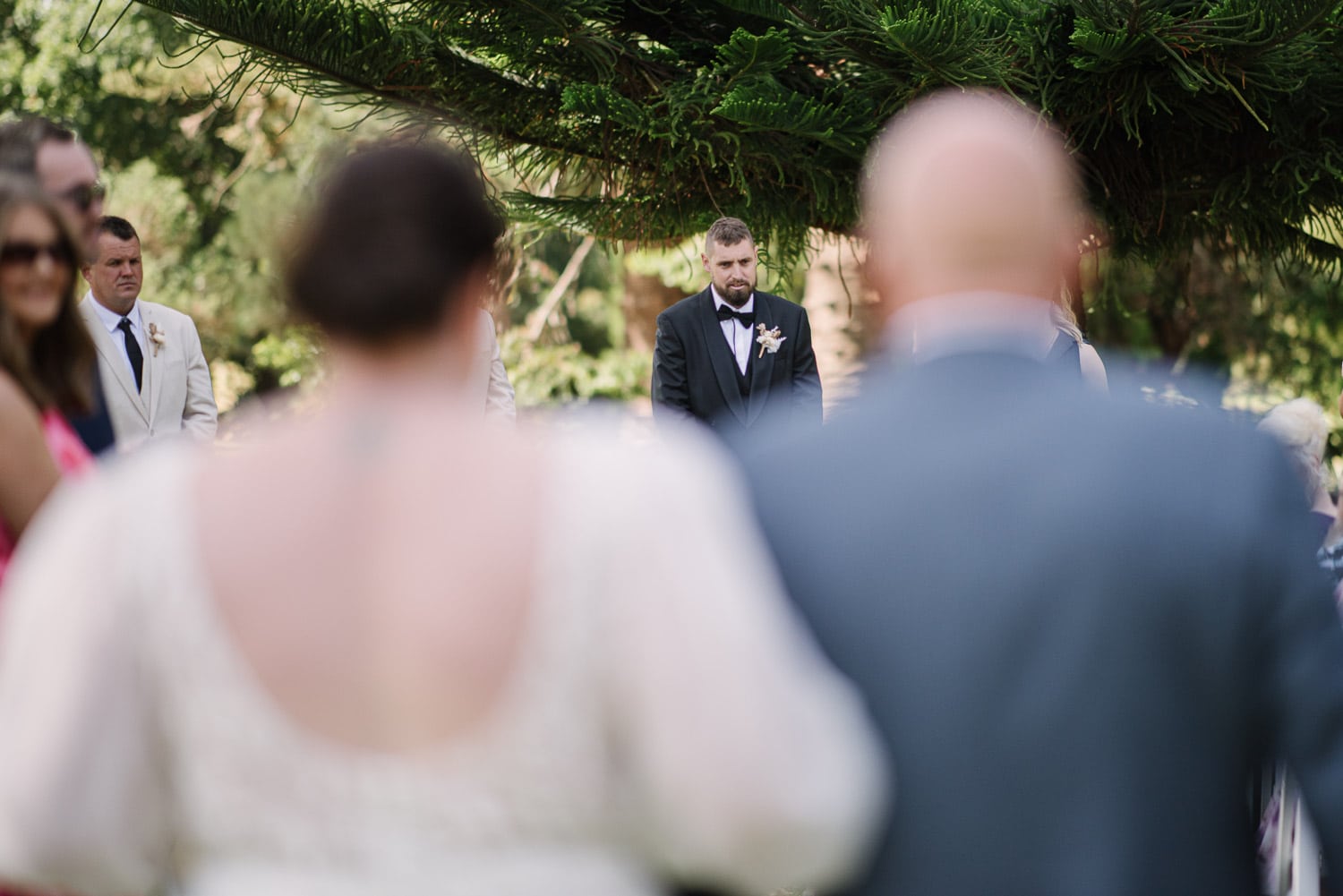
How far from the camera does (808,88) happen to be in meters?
6.30

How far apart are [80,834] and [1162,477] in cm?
122

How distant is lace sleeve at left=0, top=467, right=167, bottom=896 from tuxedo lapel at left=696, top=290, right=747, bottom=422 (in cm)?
588

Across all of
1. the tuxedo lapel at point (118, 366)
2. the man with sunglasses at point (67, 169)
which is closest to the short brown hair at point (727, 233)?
the tuxedo lapel at point (118, 366)

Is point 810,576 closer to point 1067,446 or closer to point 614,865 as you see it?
point 1067,446

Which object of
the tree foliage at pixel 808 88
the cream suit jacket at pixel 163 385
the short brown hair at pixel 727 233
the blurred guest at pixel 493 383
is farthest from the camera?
the short brown hair at pixel 727 233

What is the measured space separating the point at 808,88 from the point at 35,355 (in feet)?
14.5

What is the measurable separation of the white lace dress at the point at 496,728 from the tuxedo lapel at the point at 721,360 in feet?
19.2

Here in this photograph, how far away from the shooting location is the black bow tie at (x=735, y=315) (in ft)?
23.7

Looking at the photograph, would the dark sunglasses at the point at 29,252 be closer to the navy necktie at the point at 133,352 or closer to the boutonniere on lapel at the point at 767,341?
the navy necktie at the point at 133,352

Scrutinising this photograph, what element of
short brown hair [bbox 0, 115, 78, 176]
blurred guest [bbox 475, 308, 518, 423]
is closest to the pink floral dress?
short brown hair [bbox 0, 115, 78, 176]

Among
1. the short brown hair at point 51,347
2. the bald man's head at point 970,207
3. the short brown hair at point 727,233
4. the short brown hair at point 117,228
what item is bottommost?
the short brown hair at point 51,347

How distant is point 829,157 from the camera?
247 inches

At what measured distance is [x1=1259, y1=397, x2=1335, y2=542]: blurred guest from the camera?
4023mm

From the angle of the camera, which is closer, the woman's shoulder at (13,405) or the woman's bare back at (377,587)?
the woman's bare back at (377,587)
